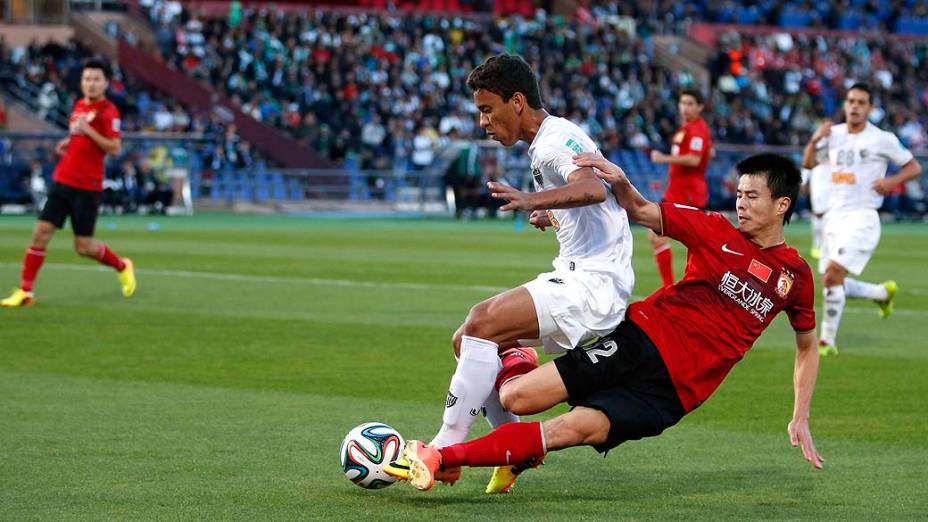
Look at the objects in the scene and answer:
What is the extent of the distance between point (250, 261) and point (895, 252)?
38.0ft

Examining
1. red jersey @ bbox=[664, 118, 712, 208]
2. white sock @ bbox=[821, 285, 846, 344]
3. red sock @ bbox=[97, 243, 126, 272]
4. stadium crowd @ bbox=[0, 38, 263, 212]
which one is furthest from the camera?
stadium crowd @ bbox=[0, 38, 263, 212]

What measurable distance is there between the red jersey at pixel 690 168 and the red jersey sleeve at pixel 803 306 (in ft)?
33.0

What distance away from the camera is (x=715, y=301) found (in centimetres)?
645

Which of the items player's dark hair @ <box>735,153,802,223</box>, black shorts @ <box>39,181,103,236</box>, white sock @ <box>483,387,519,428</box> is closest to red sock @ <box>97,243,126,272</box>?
black shorts @ <box>39,181,103,236</box>

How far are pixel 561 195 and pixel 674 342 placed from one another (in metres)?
0.83

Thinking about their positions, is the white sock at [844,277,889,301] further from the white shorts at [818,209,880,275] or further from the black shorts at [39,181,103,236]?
the black shorts at [39,181,103,236]

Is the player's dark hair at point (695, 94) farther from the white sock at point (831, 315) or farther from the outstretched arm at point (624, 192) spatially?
the outstretched arm at point (624, 192)

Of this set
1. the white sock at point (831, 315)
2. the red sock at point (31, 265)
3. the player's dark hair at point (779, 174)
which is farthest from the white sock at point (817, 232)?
the player's dark hair at point (779, 174)

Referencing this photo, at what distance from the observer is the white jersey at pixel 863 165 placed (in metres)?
13.0

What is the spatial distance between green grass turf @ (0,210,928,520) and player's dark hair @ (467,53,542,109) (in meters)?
1.78

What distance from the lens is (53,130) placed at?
37.6 m

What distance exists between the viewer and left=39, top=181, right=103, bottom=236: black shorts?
571 inches

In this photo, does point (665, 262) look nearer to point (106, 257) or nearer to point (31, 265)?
point (106, 257)

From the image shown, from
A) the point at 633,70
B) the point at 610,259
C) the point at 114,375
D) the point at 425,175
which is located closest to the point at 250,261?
the point at 114,375
